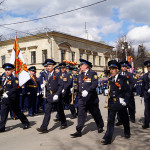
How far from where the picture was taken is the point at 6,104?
6.73 metres

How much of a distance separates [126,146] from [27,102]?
5.95 metres

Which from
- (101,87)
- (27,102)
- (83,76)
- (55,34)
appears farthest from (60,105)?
(55,34)

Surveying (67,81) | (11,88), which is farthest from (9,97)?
(67,81)

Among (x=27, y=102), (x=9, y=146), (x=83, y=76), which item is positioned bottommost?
(x=9, y=146)

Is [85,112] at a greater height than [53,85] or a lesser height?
lesser

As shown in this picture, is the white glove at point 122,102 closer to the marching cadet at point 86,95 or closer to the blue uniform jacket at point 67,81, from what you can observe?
the marching cadet at point 86,95

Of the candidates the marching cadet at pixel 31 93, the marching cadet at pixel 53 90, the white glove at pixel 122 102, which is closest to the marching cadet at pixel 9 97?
the marching cadet at pixel 53 90

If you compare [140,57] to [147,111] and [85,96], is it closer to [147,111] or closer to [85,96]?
[147,111]

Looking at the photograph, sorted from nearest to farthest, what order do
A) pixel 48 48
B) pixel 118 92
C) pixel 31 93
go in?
pixel 118 92 < pixel 31 93 < pixel 48 48

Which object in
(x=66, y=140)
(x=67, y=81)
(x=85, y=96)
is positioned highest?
(x=67, y=81)

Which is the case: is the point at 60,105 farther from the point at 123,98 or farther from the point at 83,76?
the point at 123,98

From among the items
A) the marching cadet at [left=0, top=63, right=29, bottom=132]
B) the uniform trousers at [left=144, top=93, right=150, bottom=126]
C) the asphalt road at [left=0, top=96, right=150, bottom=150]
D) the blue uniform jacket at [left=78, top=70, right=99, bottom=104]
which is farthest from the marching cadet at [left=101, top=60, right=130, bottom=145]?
the marching cadet at [left=0, top=63, right=29, bottom=132]

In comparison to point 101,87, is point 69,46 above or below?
above

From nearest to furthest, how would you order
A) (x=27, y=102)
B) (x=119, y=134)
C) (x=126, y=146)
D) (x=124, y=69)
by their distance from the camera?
(x=126, y=146) → (x=119, y=134) → (x=124, y=69) → (x=27, y=102)
